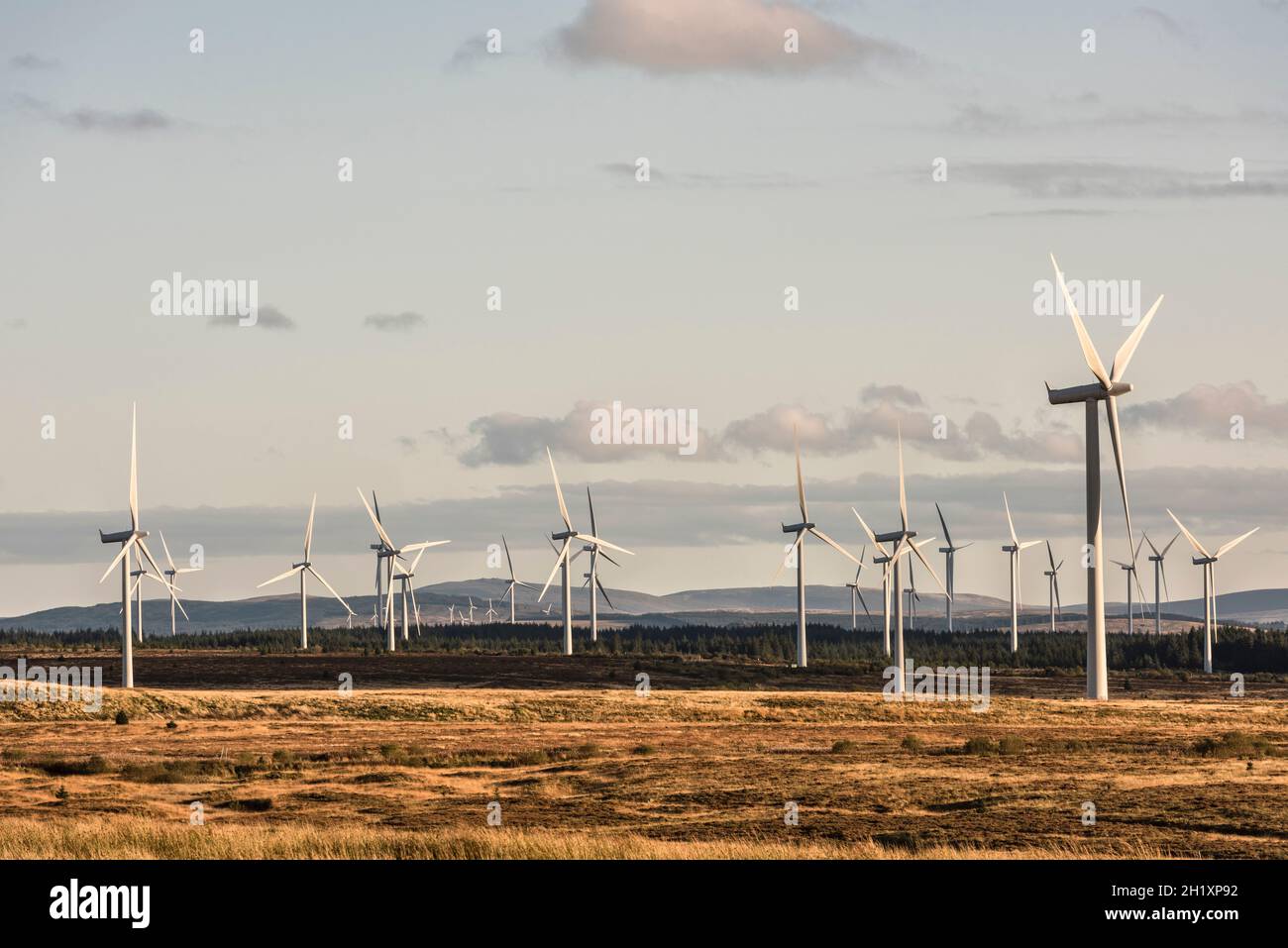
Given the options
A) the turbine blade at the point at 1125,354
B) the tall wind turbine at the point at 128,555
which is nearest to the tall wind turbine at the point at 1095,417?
the turbine blade at the point at 1125,354

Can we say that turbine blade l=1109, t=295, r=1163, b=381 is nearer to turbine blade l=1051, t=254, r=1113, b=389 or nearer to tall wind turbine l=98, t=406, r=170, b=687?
turbine blade l=1051, t=254, r=1113, b=389

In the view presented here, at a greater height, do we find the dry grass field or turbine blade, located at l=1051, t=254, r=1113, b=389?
turbine blade, located at l=1051, t=254, r=1113, b=389

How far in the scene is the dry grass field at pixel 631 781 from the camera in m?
37.3

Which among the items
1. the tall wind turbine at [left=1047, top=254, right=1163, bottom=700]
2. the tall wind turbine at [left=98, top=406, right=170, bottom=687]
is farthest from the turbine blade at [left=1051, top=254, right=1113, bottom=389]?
the tall wind turbine at [left=98, top=406, right=170, bottom=687]

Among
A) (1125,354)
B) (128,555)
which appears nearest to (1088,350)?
(1125,354)

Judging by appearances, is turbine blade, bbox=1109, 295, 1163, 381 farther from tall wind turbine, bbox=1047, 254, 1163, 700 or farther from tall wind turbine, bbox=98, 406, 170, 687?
tall wind turbine, bbox=98, 406, 170, 687

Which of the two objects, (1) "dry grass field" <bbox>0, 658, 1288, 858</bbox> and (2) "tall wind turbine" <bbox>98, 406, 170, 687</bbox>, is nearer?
(1) "dry grass field" <bbox>0, 658, 1288, 858</bbox>

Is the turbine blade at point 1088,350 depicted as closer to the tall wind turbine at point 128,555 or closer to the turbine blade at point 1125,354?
the turbine blade at point 1125,354

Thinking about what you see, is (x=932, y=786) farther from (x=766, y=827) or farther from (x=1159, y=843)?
(x=1159, y=843)

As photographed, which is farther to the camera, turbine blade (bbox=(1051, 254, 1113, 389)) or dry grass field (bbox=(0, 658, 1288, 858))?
turbine blade (bbox=(1051, 254, 1113, 389))

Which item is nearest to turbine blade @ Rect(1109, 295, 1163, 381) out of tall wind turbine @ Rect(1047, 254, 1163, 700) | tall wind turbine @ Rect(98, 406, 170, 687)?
tall wind turbine @ Rect(1047, 254, 1163, 700)

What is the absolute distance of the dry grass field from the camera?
1468 inches

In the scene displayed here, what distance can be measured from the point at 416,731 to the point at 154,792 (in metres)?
27.3
